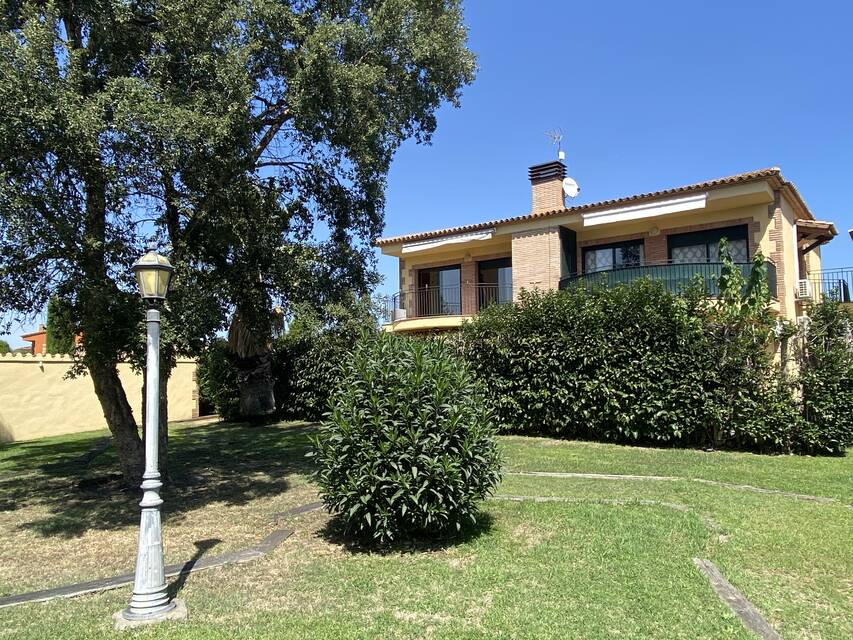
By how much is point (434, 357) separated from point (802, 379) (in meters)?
8.34

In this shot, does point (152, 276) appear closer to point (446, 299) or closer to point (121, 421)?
point (121, 421)

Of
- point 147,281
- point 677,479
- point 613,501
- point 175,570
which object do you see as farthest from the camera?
point 677,479

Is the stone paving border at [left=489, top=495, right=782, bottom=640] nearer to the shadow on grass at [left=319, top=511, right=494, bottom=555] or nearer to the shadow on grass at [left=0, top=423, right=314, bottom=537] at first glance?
the shadow on grass at [left=319, top=511, right=494, bottom=555]

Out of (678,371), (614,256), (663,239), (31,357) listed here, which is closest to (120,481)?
(31,357)

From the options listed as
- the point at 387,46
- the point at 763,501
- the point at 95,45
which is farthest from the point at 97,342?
the point at 763,501

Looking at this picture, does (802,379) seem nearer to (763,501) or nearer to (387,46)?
(763,501)

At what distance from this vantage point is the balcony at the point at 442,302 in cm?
1989

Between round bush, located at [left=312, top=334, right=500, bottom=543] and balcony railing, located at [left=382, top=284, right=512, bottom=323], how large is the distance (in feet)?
45.3

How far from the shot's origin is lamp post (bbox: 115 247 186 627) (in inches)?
173

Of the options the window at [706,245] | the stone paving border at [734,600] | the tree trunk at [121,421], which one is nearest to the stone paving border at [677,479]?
the stone paving border at [734,600]

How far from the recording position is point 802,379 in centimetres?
1084

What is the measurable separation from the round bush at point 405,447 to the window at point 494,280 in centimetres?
1411

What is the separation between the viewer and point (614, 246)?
18219mm

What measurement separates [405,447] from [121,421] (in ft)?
18.2
